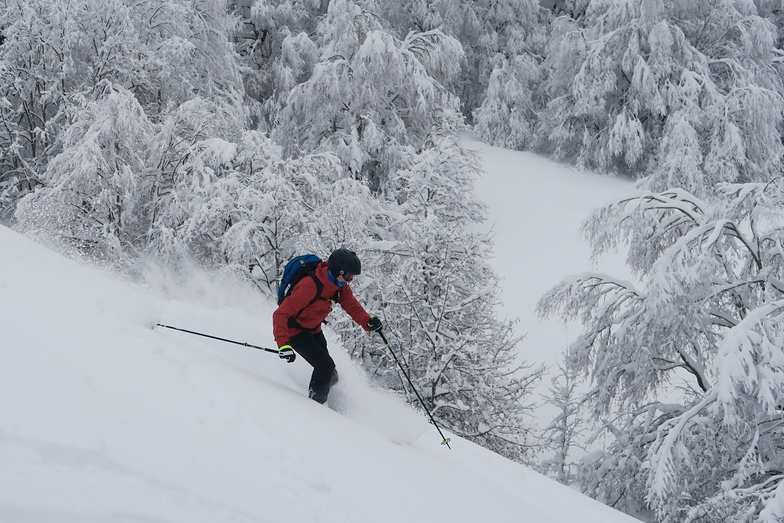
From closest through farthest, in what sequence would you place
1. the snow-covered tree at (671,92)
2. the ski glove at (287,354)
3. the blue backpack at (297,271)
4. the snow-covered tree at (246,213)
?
the ski glove at (287,354)
the blue backpack at (297,271)
the snow-covered tree at (246,213)
the snow-covered tree at (671,92)

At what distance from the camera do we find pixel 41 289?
459 centimetres

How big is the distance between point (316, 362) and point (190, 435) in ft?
7.76

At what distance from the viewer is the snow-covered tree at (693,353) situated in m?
5.85

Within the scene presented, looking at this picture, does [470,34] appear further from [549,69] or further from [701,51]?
[701,51]

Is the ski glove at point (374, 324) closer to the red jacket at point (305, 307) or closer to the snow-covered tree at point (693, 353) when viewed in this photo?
the red jacket at point (305, 307)

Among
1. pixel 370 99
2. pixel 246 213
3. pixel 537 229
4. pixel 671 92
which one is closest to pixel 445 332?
pixel 246 213

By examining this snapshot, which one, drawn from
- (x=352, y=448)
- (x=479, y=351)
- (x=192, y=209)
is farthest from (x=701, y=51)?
(x=352, y=448)

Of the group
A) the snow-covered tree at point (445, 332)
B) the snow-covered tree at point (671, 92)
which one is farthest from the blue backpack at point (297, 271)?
the snow-covered tree at point (671, 92)

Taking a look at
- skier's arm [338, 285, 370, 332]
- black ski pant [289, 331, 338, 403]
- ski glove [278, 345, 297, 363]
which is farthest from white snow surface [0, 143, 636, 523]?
skier's arm [338, 285, 370, 332]

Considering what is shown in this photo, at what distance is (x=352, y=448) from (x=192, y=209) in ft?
28.4

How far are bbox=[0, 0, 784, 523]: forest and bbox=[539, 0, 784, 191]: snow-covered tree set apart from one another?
0.09m

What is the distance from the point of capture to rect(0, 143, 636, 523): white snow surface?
2.40 metres

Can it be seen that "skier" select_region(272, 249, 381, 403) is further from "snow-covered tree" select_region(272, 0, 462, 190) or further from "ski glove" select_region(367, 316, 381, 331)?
"snow-covered tree" select_region(272, 0, 462, 190)

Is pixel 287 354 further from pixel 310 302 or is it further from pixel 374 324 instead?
pixel 374 324
